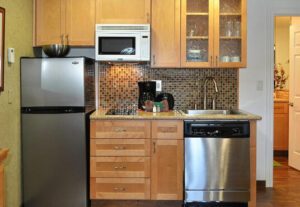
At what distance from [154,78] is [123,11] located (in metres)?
0.81

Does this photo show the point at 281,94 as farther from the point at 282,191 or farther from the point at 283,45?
the point at 282,191

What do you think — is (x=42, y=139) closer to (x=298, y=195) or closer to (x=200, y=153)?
(x=200, y=153)

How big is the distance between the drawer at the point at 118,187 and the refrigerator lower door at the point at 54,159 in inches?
4.8

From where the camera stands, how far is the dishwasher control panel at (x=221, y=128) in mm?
3066

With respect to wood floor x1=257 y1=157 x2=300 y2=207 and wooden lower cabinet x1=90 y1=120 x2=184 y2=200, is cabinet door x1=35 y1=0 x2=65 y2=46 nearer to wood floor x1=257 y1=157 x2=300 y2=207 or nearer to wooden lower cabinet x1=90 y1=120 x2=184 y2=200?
wooden lower cabinet x1=90 y1=120 x2=184 y2=200

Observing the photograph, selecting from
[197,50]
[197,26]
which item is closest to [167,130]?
[197,50]

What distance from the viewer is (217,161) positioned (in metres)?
3.08

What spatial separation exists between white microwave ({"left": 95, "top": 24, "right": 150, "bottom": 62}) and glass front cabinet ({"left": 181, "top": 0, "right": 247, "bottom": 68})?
0.41m

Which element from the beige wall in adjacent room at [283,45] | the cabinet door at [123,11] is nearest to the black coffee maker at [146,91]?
the cabinet door at [123,11]

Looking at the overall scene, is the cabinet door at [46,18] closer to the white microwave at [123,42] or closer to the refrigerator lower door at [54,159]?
the white microwave at [123,42]

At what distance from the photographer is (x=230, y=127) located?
121 inches

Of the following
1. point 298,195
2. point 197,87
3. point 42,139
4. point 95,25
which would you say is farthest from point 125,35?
point 298,195

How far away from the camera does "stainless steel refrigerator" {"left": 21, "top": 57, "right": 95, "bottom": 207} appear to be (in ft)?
9.99

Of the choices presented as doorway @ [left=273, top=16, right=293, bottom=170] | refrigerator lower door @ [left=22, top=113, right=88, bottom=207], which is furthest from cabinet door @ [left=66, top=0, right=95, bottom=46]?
doorway @ [left=273, top=16, right=293, bottom=170]
